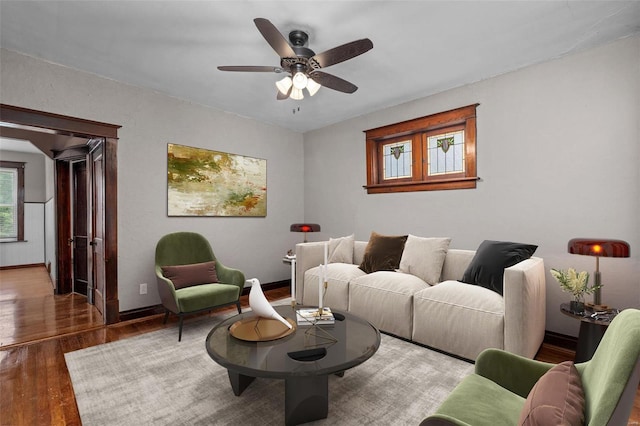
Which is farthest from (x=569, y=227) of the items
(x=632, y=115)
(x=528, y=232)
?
(x=632, y=115)

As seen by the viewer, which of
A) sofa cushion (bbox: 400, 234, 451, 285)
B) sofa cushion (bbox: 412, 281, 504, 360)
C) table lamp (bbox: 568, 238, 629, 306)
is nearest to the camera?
table lamp (bbox: 568, 238, 629, 306)

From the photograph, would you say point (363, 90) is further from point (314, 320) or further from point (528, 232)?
point (314, 320)

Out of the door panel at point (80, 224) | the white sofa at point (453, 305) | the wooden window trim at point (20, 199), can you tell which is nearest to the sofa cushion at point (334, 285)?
the white sofa at point (453, 305)

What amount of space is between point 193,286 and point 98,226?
143 cm

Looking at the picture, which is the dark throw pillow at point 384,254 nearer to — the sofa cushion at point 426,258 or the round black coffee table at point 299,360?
the sofa cushion at point 426,258

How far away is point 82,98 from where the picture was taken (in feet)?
10.3

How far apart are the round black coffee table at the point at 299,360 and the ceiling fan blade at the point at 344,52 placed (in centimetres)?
190

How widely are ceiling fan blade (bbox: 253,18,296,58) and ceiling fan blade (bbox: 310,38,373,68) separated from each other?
21cm

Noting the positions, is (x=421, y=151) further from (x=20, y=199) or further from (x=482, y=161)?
Answer: (x=20, y=199)

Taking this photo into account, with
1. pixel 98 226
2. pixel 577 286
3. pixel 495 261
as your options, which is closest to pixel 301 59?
pixel 495 261

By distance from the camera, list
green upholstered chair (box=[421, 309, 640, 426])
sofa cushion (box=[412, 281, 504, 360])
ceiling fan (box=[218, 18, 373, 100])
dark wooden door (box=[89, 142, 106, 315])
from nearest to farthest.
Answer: green upholstered chair (box=[421, 309, 640, 426]) < ceiling fan (box=[218, 18, 373, 100]) < sofa cushion (box=[412, 281, 504, 360]) < dark wooden door (box=[89, 142, 106, 315])

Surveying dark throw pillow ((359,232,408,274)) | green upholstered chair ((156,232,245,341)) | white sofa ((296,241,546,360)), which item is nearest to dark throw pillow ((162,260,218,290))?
green upholstered chair ((156,232,245,341))

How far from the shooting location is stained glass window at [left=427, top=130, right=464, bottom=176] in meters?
3.64

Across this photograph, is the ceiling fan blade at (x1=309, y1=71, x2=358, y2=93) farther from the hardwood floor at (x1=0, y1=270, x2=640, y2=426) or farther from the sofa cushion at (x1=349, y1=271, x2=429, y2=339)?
the hardwood floor at (x1=0, y1=270, x2=640, y2=426)
